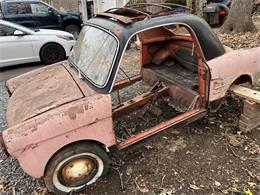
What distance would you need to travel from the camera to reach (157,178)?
10.2ft

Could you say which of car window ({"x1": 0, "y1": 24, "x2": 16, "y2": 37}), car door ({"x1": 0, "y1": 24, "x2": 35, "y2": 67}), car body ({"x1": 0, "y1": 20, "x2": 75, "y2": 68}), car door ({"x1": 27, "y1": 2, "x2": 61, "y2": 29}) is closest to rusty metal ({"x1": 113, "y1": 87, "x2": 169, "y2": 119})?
car body ({"x1": 0, "y1": 20, "x2": 75, "y2": 68})

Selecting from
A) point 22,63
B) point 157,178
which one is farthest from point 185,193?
point 22,63

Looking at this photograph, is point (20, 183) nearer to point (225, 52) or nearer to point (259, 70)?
point (225, 52)

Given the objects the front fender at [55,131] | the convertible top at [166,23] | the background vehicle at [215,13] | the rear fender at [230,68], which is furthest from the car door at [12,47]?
the background vehicle at [215,13]

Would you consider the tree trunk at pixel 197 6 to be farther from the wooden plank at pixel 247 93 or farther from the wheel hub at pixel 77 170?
the wheel hub at pixel 77 170

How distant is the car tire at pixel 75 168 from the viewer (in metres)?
2.70

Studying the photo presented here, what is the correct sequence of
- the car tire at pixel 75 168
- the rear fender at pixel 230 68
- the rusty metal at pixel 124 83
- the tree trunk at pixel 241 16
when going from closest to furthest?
1. the car tire at pixel 75 168
2. the rear fender at pixel 230 68
3. the rusty metal at pixel 124 83
4. the tree trunk at pixel 241 16

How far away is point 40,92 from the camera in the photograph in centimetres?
318

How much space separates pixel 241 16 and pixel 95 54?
6.78 metres

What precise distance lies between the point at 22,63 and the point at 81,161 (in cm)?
574

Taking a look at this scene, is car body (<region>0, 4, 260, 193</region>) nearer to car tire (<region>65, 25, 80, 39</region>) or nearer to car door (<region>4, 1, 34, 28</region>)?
car door (<region>4, 1, 34, 28</region>)

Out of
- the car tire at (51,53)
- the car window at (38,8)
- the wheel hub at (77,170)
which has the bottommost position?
the wheel hub at (77,170)

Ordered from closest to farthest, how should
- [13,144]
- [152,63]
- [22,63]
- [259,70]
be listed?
1. [13,144]
2. [259,70]
3. [152,63]
4. [22,63]

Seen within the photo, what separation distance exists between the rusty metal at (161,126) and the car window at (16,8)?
352 inches
